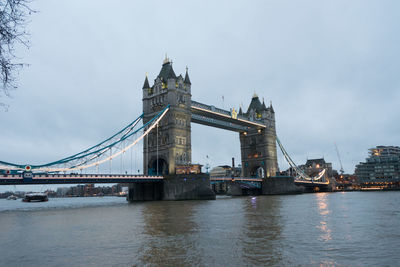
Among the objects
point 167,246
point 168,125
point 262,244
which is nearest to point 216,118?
point 168,125

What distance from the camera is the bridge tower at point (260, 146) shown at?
94.2 metres

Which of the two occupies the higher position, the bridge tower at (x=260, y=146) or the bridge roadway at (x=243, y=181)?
the bridge tower at (x=260, y=146)

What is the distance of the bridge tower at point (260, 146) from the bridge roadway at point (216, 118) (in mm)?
3595

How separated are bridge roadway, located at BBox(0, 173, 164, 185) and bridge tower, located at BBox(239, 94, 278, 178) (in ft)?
147

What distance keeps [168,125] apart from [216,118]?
18897 millimetres

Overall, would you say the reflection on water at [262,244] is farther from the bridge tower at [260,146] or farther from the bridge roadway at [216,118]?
the bridge tower at [260,146]

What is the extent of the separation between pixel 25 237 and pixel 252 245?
12.3 m

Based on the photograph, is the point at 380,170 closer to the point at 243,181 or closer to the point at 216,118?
the point at 243,181

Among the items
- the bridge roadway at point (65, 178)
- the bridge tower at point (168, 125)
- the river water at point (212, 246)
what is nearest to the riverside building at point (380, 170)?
the bridge tower at point (168, 125)

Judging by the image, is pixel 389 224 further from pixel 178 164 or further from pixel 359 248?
pixel 178 164

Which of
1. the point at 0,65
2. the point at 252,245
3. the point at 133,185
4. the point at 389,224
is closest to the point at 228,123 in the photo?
the point at 133,185

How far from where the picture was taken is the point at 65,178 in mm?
47188

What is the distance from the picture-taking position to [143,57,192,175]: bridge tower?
6358cm

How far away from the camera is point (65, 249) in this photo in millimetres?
13180
